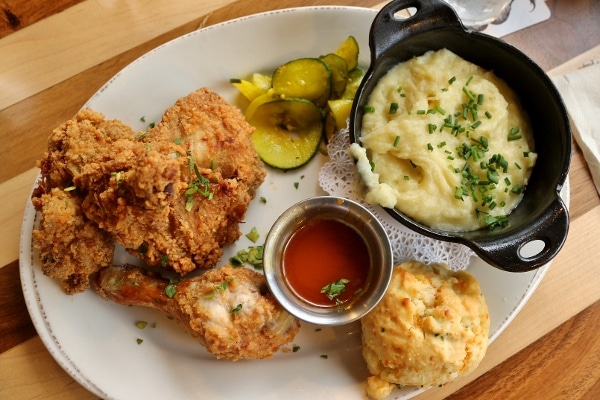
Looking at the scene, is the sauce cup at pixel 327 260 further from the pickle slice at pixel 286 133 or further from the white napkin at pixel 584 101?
the white napkin at pixel 584 101

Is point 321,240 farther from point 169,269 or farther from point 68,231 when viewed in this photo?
point 68,231

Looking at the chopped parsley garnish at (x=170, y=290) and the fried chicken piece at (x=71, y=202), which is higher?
the fried chicken piece at (x=71, y=202)

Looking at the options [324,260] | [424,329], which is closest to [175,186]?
[324,260]

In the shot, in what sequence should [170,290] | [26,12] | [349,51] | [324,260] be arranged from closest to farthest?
1. [170,290]
2. [324,260]
3. [349,51]
4. [26,12]

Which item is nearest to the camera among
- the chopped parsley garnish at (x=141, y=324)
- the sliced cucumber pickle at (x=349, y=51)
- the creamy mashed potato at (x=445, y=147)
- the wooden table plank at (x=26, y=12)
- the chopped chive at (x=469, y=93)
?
the creamy mashed potato at (x=445, y=147)

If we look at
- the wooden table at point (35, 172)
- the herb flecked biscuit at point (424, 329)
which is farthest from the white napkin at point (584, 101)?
the herb flecked biscuit at point (424, 329)

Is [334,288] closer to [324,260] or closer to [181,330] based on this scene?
[324,260]

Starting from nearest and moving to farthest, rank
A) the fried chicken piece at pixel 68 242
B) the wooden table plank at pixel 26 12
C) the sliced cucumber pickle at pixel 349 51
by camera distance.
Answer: the fried chicken piece at pixel 68 242, the sliced cucumber pickle at pixel 349 51, the wooden table plank at pixel 26 12
